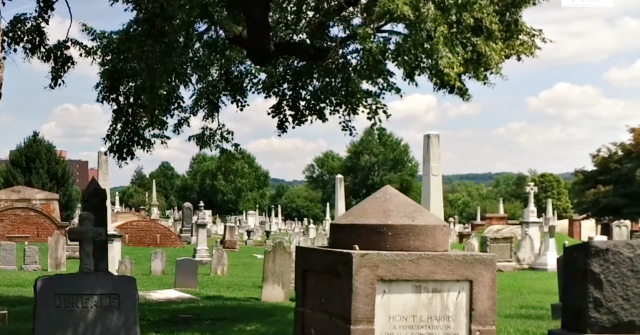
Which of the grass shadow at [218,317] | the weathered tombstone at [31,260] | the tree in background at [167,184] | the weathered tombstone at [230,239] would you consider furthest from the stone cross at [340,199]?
the tree in background at [167,184]

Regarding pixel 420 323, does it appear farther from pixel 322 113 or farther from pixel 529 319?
pixel 322 113

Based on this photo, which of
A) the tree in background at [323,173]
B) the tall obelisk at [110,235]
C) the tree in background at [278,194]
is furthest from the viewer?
the tree in background at [278,194]

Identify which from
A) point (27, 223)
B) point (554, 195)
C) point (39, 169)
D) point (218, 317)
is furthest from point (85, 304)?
point (554, 195)

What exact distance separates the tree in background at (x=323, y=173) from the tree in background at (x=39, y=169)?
156 ft

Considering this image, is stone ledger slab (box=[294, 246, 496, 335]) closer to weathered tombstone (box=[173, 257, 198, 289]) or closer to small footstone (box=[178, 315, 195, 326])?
small footstone (box=[178, 315, 195, 326])

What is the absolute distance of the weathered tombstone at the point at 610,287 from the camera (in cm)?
553

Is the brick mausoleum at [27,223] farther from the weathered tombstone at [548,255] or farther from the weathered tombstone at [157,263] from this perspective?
the weathered tombstone at [548,255]

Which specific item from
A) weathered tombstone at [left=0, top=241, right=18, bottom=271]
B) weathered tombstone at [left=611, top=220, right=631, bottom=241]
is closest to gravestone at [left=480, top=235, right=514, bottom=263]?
weathered tombstone at [left=611, top=220, right=631, bottom=241]

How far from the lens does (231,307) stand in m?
13.0

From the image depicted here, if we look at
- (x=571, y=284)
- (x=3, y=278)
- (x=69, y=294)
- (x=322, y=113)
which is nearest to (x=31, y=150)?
(x=3, y=278)

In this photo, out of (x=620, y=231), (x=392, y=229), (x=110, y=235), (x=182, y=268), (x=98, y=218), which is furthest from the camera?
(x=620, y=231)

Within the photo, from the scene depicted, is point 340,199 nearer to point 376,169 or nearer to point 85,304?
point 85,304

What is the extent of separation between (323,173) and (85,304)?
94.2 meters

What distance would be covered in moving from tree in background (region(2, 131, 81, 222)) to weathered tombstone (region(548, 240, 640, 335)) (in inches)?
2021
